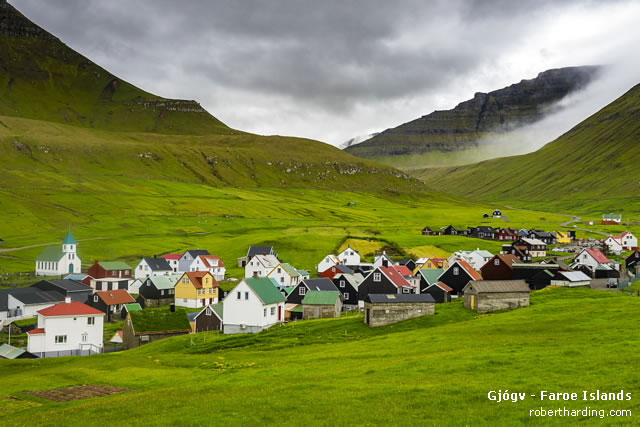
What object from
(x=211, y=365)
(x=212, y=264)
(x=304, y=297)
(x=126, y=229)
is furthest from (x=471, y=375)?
(x=126, y=229)

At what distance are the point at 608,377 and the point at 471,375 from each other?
6258 mm

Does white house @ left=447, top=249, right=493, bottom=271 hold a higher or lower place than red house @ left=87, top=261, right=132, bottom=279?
higher

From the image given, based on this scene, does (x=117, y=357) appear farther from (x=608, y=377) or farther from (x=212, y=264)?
(x=212, y=264)

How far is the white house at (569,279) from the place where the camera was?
8088 centimetres

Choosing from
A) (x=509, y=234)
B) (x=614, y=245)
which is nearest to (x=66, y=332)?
(x=614, y=245)

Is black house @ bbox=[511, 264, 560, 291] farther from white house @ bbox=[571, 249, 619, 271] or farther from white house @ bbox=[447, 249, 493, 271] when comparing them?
white house @ bbox=[447, 249, 493, 271]

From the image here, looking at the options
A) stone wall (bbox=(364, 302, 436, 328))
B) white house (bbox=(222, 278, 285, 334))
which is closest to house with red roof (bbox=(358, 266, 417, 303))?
white house (bbox=(222, 278, 285, 334))

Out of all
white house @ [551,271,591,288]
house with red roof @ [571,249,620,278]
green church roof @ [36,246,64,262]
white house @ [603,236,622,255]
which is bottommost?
white house @ [551,271,591,288]

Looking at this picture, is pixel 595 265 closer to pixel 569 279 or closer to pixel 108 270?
pixel 569 279

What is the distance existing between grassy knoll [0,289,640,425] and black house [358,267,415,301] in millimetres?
19104

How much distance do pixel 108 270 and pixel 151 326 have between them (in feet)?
155

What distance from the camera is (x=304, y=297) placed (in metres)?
75.8

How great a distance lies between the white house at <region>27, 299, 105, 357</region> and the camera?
221 ft

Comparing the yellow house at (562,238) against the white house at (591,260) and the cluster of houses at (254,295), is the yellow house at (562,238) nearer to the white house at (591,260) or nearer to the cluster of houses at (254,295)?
the cluster of houses at (254,295)
